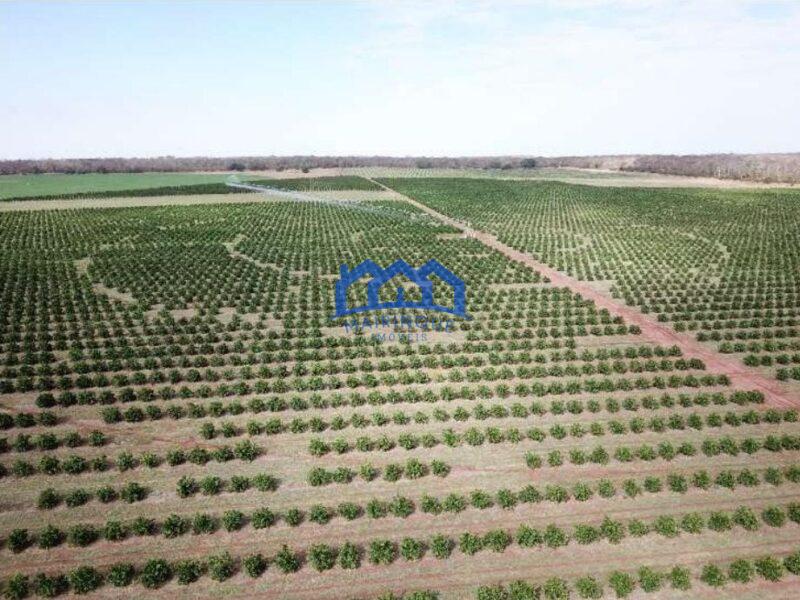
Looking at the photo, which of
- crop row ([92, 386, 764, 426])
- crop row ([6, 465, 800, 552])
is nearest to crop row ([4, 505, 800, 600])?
crop row ([6, 465, 800, 552])

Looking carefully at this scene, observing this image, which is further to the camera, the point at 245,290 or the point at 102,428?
the point at 245,290

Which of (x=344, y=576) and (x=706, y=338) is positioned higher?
(x=706, y=338)

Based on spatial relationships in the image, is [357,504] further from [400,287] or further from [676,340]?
[400,287]

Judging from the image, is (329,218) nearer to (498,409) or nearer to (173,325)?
(173,325)

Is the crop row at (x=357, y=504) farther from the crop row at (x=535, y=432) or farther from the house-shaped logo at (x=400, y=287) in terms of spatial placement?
the house-shaped logo at (x=400, y=287)

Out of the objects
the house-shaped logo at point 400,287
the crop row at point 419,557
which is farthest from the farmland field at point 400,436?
the house-shaped logo at point 400,287

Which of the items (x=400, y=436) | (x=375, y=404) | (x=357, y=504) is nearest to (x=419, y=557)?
(x=357, y=504)

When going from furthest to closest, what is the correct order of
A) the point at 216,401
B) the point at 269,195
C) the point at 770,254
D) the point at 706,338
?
1. the point at 269,195
2. the point at 770,254
3. the point at 706,338
4. the point at 216,401

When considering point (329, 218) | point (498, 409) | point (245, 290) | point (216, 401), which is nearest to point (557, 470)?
point (498, 409)
